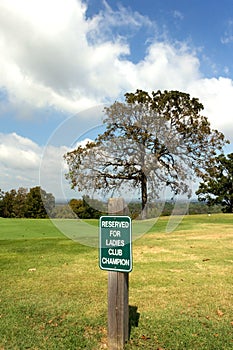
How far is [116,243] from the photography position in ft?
10.7

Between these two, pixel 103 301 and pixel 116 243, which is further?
pixel 103 301

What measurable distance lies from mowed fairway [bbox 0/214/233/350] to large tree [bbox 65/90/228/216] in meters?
4.00

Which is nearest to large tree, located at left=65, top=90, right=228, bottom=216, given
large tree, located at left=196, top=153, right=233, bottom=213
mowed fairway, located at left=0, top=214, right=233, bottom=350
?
mowed fairway, located at left=0, top=214, right=233, bottom=350

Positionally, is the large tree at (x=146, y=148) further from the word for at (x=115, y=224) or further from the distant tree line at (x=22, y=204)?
the distant tree line at (x=22, y=204)

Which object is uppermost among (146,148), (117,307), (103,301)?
(146,148)

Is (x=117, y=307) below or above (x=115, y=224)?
below

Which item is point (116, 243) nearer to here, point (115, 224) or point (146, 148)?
point (115, 224)

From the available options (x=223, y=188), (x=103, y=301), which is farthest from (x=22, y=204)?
(x=103, y=301)

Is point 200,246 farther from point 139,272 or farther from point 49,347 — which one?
point 49,347

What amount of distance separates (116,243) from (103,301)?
5.76 feet

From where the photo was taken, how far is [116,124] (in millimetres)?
20297

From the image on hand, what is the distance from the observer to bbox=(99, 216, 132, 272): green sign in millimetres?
3227

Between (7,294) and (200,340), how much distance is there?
3000 millimetres

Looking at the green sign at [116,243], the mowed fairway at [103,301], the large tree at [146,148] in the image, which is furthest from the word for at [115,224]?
the large tree at [146,148]
